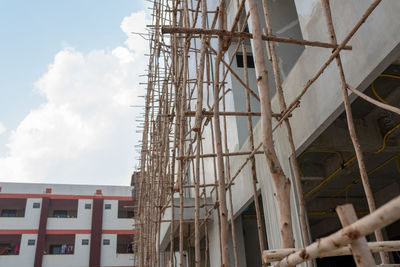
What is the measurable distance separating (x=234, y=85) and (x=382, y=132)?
2570mm

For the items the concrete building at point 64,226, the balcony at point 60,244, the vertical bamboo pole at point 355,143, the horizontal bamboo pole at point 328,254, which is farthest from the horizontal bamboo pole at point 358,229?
the balcony at point 60,244

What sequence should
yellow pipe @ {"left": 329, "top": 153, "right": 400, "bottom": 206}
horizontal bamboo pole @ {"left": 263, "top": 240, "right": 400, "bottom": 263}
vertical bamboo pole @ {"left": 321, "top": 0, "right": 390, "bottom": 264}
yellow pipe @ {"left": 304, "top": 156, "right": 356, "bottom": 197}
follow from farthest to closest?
yellow pipe @ {"left": 329, "top": 153, "right": 400, "bottom": 206}
yellow pipe @ {"left": 304, "top": 156, "right": 356, "bottom": 197}
vertical bamboo pole @ {"left": 321, "top": 0, "right": 390, "bottom": 264}
horizontal bamboo pole @ {"left": 263, "top": 240, "right": 400, "bottom": 263}

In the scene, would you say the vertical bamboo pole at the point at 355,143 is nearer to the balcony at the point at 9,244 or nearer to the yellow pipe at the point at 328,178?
the yellow pipe at the point at 328,178

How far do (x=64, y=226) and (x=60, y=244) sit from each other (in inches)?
80.0

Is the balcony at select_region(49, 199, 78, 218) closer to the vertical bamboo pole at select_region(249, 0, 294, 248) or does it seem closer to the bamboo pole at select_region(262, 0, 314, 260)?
the bamboo pole at select_region(262, 0, 314, 260)

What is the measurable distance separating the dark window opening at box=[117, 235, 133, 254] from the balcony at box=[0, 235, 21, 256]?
209 inches

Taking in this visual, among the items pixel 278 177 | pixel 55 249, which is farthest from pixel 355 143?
pixel 55 249

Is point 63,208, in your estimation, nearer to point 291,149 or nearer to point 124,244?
point 124,244

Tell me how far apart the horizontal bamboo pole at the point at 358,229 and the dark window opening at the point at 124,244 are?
69.6 ft

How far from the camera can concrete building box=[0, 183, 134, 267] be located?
19.3 m

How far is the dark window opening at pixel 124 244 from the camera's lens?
70.0ft

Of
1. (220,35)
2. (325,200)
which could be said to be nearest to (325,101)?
(220,35)

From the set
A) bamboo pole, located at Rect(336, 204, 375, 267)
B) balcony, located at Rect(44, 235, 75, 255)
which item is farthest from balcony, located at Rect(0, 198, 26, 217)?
bamboo pole, located at Rect(336, 204, 375, 267)

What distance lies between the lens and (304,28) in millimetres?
3832
